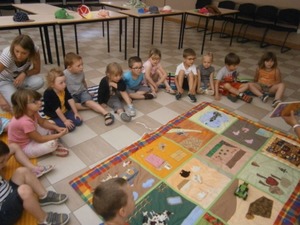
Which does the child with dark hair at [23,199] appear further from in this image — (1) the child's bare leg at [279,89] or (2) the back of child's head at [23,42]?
(1) the child's bare leg at [279,89]

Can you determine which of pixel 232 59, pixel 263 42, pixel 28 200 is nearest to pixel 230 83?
pixel 232 59

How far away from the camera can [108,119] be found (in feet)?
8.08

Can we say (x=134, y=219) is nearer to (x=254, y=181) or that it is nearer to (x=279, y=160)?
(x=254, y=181)

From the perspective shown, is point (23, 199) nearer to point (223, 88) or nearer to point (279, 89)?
point (223, 88)

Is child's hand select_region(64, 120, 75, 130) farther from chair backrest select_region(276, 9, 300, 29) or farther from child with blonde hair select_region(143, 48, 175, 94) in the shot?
chair backrest select_region(276, 9, 300, 29)

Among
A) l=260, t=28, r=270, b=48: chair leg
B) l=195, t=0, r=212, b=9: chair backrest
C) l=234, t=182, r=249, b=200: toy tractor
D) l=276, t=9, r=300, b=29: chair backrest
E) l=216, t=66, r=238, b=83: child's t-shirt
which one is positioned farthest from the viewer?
l=195, t=0, r=212, b=9: chair backrest

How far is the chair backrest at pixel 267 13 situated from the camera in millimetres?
5273

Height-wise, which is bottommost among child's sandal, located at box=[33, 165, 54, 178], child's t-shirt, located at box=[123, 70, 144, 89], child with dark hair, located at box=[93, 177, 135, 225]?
child's sandal, located at box=[33, 165, 54, 178]

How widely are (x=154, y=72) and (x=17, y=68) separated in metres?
1.60

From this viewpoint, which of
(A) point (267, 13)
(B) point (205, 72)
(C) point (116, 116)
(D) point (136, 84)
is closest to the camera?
(C) point (116, 116)

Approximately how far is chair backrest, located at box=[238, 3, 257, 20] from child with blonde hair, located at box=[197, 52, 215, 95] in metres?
3.16

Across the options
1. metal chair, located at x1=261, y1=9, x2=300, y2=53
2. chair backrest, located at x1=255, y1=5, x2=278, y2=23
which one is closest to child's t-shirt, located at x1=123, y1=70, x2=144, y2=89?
metal chair, located at x1=261, y1=9, x2=300, y2=53

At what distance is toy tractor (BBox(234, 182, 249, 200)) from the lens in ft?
5.51

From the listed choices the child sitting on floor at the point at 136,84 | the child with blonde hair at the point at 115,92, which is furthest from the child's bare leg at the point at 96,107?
the child sitting on floor at the point at 136,84
